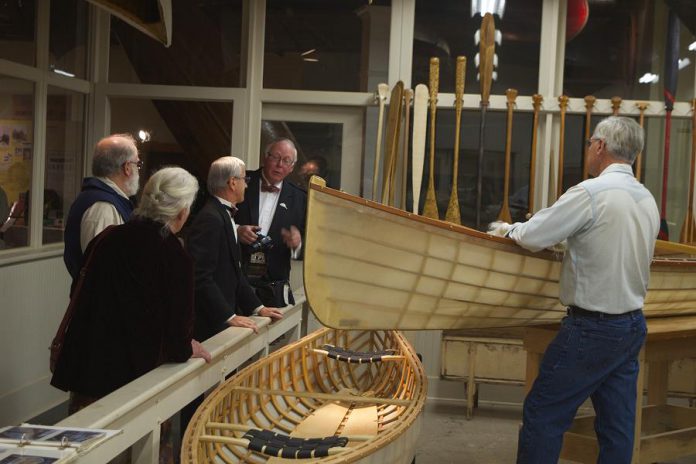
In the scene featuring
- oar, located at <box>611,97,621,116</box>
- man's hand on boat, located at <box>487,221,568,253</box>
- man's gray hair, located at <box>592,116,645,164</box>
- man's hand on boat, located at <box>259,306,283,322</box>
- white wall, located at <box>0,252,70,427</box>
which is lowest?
white wall, located at <box>0,252,70,427</box>

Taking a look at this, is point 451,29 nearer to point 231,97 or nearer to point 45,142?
point 231,97

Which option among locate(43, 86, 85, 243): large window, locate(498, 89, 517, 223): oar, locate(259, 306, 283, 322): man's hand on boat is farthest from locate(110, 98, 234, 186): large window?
locate(259, 306, 283, 322): man's hand on boat

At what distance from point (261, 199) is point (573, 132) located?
2.30m

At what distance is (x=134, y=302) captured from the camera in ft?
8.02

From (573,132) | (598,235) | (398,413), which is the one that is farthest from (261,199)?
(573,132)

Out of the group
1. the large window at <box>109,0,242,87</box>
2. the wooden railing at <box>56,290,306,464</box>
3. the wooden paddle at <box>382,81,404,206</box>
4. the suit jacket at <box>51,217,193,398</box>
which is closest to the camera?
the wooden railing at <box>56,290,306,464</box>

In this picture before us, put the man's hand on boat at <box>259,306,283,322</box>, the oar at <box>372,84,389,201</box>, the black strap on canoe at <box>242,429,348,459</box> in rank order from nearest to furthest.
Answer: the black strap on canoe at <box>242,429,348,459</box>
the man's hand on boat at <box>259,306,283,322</box>
the oar at <box>372,84,389,201</box>

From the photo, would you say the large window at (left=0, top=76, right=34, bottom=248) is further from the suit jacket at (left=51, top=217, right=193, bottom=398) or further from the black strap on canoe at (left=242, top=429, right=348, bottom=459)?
the black strap on canoe at (left=242, top=429, right=348, bottom=459)

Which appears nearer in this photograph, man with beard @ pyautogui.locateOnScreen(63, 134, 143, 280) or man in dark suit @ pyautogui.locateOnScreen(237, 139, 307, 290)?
man with beard @ pyautogui.locateOnScreen(63, 134, 143, 280)

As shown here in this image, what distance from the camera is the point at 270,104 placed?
5578 mm

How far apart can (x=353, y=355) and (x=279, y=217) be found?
75cm

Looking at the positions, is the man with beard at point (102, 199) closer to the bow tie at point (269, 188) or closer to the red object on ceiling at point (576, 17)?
the bow tie at point (269, 188)

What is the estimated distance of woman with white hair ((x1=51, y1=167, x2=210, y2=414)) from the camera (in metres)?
2.44

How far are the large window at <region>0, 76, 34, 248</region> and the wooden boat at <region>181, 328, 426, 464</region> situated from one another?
1.78 metres
